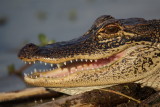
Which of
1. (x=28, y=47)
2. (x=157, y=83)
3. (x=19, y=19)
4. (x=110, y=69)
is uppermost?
(x=19, y=19)

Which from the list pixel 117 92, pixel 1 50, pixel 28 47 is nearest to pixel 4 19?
pixel 1 50

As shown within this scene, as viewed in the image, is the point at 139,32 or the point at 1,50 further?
the point at 1,50

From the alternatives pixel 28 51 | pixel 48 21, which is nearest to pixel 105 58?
pixel 28 51

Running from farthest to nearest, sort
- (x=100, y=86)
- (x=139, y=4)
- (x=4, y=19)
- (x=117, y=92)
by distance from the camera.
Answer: (x=139, y=4) < (x=4, y=19) < (x=100, y=86) < (x=117, y=92)

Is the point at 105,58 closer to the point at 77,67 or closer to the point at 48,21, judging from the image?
the point at 77,67

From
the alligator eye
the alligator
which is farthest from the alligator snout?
the alligator eye

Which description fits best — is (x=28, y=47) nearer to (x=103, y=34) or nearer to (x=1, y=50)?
(x=103, y=34)

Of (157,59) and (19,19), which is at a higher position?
(19,19)

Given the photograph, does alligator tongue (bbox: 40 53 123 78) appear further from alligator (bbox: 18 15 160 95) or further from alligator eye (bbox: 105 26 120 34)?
alligator eye (bbox: 105 26 120 34)
